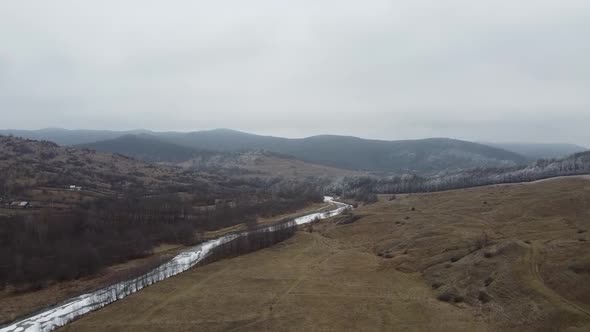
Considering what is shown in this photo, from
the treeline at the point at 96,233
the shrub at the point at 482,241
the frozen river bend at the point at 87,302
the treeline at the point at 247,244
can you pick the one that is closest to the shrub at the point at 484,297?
the shrub at the point at 482,241

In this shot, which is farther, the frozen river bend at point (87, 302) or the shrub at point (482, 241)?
the shrub at point (482, 241)

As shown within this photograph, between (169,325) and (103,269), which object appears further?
(103,269)

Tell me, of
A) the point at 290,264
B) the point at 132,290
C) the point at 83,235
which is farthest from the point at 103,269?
the point at 290,264

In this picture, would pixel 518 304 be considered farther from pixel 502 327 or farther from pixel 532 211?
pixel 532 211

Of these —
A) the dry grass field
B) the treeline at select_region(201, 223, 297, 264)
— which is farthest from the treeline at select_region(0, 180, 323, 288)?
the dry grass field

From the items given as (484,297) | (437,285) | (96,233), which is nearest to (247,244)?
(96,233)

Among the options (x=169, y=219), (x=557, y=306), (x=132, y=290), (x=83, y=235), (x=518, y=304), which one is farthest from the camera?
(x=169, y=219)

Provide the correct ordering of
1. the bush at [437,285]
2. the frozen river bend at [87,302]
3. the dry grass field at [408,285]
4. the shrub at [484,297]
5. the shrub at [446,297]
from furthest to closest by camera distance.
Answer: the frozen river bend at [87,302] < the bush at [437,285] < the shrub at [446,297] < the shrub at [484,297] < the dry grass field at [408,285]

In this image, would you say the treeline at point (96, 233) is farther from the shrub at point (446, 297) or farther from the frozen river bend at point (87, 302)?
the shrub at point (446, 297)

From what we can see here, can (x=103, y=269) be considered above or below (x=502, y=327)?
below
